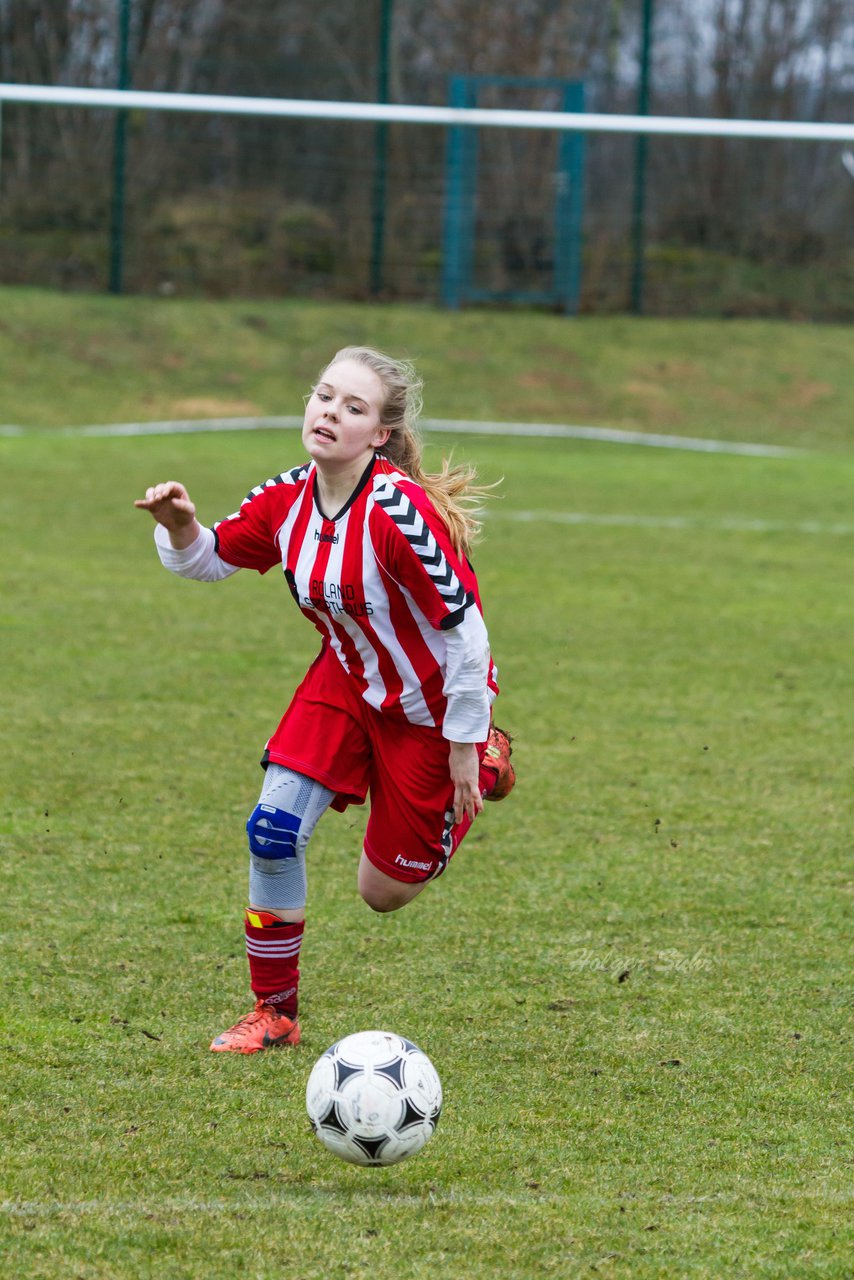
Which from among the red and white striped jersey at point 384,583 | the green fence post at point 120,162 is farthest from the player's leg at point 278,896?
the green fence post at point 120,162

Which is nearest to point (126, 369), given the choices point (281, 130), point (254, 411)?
point (254, 411)

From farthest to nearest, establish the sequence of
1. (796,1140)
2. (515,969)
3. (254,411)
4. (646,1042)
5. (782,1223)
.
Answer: (254,411) < (515,969) < (646,1042) < (796,1140) < (782,1223)

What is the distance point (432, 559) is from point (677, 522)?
981cm

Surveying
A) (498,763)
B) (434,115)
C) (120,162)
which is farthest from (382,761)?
(120,162)

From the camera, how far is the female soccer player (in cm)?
380

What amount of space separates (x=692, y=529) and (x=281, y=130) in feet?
41.1

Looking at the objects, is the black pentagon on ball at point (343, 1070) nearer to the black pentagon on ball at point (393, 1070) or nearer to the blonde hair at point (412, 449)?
the black pentagon on ball at point (393, 1070)

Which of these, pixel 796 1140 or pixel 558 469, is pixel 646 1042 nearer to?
pixel 796 1140

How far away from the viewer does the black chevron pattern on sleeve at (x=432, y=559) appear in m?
3.76

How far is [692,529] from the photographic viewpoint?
42.6 feet

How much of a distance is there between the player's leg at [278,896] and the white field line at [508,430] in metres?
14.6

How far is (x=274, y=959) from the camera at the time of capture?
3977mm

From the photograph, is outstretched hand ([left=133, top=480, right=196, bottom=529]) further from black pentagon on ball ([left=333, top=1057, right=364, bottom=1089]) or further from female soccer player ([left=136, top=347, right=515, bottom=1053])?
black pentagon on ball ([left=333, top=1057, right=364, bottom=1089])

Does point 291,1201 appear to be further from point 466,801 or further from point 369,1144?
point 466,801
